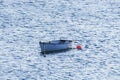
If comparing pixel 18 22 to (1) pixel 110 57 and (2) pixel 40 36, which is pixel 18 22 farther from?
(1) pixel 110 57

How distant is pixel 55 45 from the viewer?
82625mm

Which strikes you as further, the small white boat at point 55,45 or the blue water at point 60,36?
the small white boat at point 55,45

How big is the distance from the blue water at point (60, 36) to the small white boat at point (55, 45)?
3.73 feet

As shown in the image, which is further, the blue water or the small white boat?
the small white boat

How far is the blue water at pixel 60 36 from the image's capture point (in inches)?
2963

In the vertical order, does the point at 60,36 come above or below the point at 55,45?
below

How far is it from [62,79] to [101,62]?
7.87m

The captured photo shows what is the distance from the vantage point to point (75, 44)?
281 feet

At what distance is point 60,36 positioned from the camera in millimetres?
89938

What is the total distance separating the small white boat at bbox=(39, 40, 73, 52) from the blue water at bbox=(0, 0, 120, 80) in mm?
1138

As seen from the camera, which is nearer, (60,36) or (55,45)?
(55,45)

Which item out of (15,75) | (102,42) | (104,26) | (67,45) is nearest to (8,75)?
(15,75)

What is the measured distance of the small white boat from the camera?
269 ft

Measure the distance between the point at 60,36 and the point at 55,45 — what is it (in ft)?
24.5
